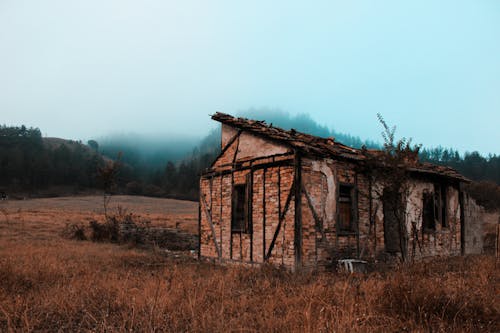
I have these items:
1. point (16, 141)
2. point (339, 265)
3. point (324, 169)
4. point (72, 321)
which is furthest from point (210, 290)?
point (16, 141)

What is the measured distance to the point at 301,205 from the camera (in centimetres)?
988

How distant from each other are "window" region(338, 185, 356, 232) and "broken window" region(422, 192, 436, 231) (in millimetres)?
4439

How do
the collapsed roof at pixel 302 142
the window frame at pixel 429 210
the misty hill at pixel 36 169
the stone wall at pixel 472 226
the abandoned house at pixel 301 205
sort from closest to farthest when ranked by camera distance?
the abandoned house at pixel 301 205, the collapsed roof at pixel 302 142, the window frame at pixel 429 210, the stone wall at pixel 472 226, the misty hill at pixel 36 169

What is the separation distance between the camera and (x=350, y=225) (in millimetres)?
11211

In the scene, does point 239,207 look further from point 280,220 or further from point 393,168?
point 393,168

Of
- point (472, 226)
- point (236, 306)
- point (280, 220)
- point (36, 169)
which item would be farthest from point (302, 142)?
point (36, 169)

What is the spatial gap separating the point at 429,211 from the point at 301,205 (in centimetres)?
754

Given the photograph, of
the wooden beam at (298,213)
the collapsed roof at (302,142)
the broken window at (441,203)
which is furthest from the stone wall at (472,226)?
the wooden beam at (298,213)

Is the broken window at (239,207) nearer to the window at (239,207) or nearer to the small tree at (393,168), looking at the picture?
the window at (239,207)

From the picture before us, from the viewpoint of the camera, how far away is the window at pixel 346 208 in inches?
434

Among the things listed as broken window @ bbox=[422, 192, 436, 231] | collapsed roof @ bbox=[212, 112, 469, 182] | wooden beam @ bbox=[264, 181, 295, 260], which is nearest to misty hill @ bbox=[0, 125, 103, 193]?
collapsed roof @ bbox=[212, 112, 469, 182]

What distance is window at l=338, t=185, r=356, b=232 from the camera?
36.1ft

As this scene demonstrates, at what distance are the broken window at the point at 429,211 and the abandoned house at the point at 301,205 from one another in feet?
0.13

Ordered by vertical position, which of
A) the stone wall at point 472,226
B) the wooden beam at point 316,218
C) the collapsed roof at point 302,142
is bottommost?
the stone wall at point 472,226
